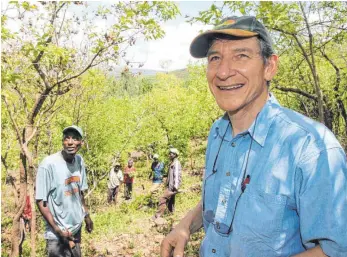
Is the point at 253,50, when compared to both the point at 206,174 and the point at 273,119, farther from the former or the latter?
the point at 206,174

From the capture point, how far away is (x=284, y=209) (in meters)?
1.35

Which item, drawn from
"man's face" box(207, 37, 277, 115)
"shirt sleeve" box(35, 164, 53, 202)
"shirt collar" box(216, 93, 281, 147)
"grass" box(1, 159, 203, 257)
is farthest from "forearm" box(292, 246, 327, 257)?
"grass" box(1, 159, 203, 257)

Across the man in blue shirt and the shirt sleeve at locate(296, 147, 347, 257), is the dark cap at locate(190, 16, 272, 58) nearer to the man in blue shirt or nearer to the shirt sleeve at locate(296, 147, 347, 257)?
the man in blue shirt

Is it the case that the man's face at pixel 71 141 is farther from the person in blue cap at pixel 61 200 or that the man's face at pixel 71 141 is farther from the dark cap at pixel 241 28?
the dark cap at pixel 241 28

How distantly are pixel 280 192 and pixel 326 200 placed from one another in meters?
0.17

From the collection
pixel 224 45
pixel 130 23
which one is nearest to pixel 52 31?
pixel 130 23

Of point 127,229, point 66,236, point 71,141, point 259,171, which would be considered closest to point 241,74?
point 259,171

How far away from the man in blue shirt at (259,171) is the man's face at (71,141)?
9.44 feet

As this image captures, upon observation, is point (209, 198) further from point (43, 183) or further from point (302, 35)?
point (302, 35)

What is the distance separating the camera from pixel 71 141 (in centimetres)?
453

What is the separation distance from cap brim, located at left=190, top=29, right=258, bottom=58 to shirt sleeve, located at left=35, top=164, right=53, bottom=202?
2890 millimetres

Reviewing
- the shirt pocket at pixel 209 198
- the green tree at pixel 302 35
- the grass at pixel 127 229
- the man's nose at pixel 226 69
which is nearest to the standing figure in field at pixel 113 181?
the grass at pixel 127 229

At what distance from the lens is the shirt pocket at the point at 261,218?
1.36 m

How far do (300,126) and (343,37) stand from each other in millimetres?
6633
